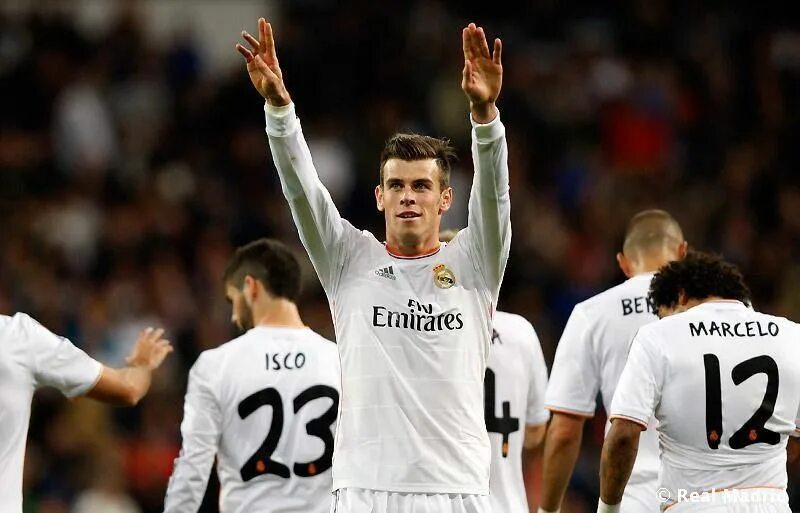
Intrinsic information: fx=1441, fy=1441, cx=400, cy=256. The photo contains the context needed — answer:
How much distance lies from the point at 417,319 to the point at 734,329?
158cm

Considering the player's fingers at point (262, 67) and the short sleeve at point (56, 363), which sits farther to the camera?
the short sleeve at point (56, 363)

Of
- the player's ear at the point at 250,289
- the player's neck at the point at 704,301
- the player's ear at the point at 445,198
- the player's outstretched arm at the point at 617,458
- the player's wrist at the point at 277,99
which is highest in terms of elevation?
the player's wrist at the point at 277,99

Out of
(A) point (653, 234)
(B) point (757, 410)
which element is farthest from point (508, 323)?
(B) point (757, 410)

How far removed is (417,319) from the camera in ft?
18.2

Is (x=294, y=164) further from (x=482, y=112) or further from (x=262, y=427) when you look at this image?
(x=262, y=427)

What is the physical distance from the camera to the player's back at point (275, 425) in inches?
277

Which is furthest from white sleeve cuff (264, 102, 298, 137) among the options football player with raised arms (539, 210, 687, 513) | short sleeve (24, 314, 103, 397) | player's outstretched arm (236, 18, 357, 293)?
football player with raised arms (539, 210, 687, 513)

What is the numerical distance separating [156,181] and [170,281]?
4.64 ft

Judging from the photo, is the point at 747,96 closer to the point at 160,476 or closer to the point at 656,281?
the point at 160,476

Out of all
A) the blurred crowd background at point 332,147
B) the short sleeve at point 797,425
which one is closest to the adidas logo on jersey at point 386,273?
the short sleeve at point 797,425

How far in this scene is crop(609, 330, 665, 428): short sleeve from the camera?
20.3 ft

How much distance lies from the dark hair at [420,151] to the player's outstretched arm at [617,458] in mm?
1376

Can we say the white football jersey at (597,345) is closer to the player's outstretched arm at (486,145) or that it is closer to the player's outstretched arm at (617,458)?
the player's outstretched arm at (617,458)

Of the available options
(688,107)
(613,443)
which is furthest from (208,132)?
(613,443)
